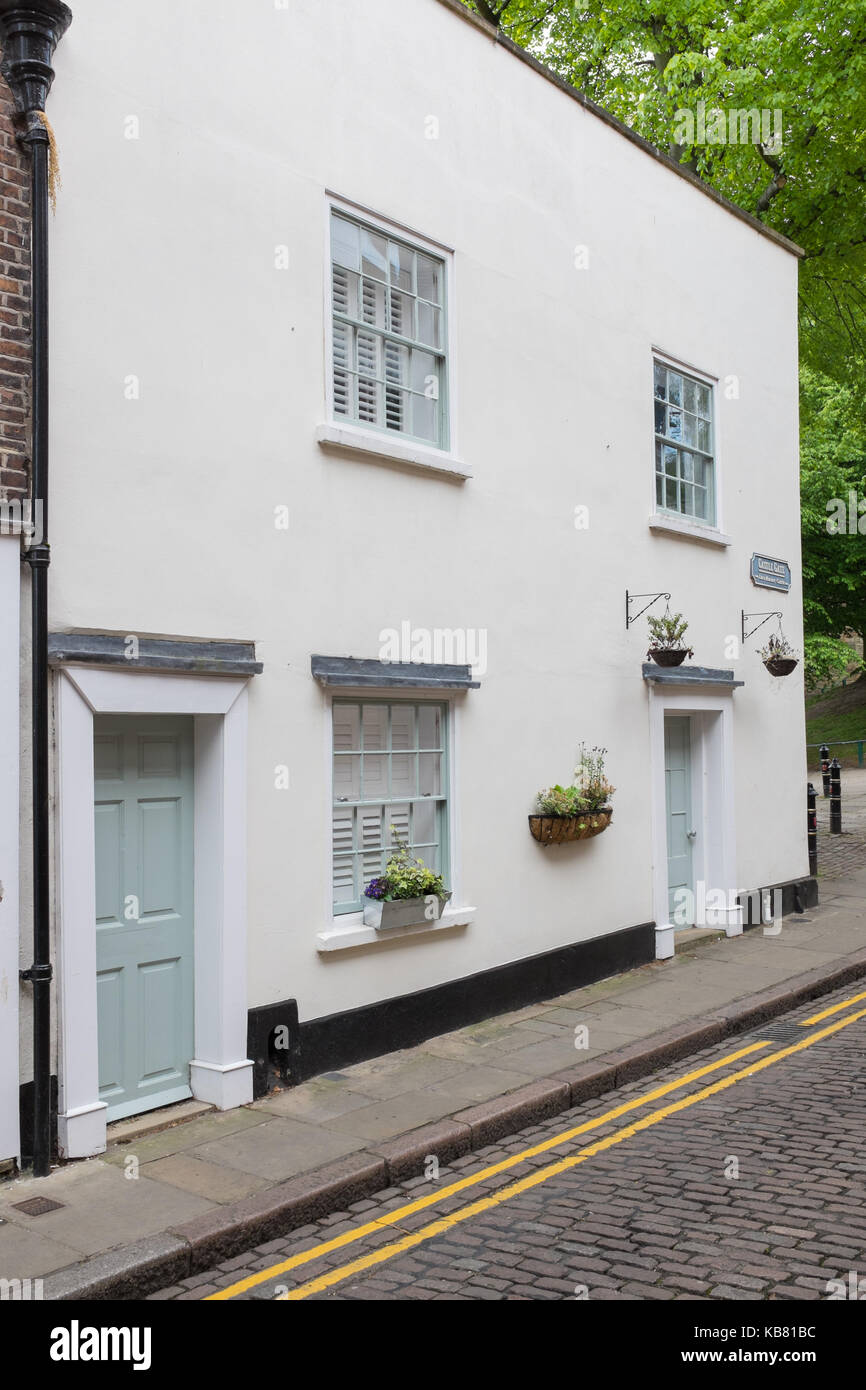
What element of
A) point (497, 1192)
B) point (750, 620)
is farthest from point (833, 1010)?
point (750, 620)

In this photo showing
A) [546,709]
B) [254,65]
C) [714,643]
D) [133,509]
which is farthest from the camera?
[714,643]

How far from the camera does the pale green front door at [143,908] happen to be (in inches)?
244

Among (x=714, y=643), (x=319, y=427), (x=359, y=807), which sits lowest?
(x=359, y=807)

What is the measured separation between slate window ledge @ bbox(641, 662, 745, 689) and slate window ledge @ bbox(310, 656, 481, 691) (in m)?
2.57

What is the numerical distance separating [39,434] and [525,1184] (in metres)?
4.31

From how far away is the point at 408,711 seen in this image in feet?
26.4

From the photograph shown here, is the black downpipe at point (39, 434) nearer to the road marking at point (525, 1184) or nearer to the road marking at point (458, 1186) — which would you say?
the road marking at point (458, 1186)

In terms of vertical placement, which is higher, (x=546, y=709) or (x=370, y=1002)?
(x=546, y=709)

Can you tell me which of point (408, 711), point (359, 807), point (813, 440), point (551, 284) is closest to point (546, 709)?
point (408, 711)

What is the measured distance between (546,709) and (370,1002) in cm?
284

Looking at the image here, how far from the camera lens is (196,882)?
6652mm

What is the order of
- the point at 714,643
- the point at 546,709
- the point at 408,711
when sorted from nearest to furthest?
the point at 408,711
the point at 546,709
the point at 714,643

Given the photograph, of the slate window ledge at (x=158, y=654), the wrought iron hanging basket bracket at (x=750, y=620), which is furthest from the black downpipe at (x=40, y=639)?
the wrought iron hanging basket bracket at (x=750, y=620)

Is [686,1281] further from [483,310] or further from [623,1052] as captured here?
[483,310]
